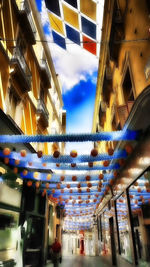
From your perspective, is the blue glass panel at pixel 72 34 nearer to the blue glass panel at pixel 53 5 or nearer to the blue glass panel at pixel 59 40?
the blue glass panel at pixel 59 40

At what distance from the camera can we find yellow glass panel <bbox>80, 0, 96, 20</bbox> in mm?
8062

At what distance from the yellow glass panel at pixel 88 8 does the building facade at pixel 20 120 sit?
3.09 metres

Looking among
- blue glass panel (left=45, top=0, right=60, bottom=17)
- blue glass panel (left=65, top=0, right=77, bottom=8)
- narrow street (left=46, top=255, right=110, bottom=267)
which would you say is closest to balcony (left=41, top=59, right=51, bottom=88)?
blue glass panel (left=45, top=0, right=60, bottom=17)

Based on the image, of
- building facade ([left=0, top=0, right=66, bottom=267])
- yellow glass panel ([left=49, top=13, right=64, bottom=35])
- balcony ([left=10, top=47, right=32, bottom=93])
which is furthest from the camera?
balcony ([left=10, top=47, right=32, bottom=93])

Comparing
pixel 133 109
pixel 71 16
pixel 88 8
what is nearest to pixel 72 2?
pixel 71 16

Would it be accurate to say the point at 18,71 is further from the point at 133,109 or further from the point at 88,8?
the point at 133,109

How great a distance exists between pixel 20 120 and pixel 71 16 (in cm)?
556

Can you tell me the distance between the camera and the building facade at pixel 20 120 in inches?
302

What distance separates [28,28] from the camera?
1091cm

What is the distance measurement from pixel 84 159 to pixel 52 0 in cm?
686

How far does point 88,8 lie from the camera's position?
26.9 ft

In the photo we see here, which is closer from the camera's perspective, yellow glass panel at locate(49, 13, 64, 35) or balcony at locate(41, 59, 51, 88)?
yellow glass panel at locate(49, 13, 64, 35)

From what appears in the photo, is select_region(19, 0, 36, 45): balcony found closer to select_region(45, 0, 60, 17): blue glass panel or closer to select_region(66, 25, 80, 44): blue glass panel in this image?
select_region(45, 0, 60, 17): blue glass panel

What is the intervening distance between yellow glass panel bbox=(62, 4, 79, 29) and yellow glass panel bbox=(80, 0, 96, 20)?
0.40m
